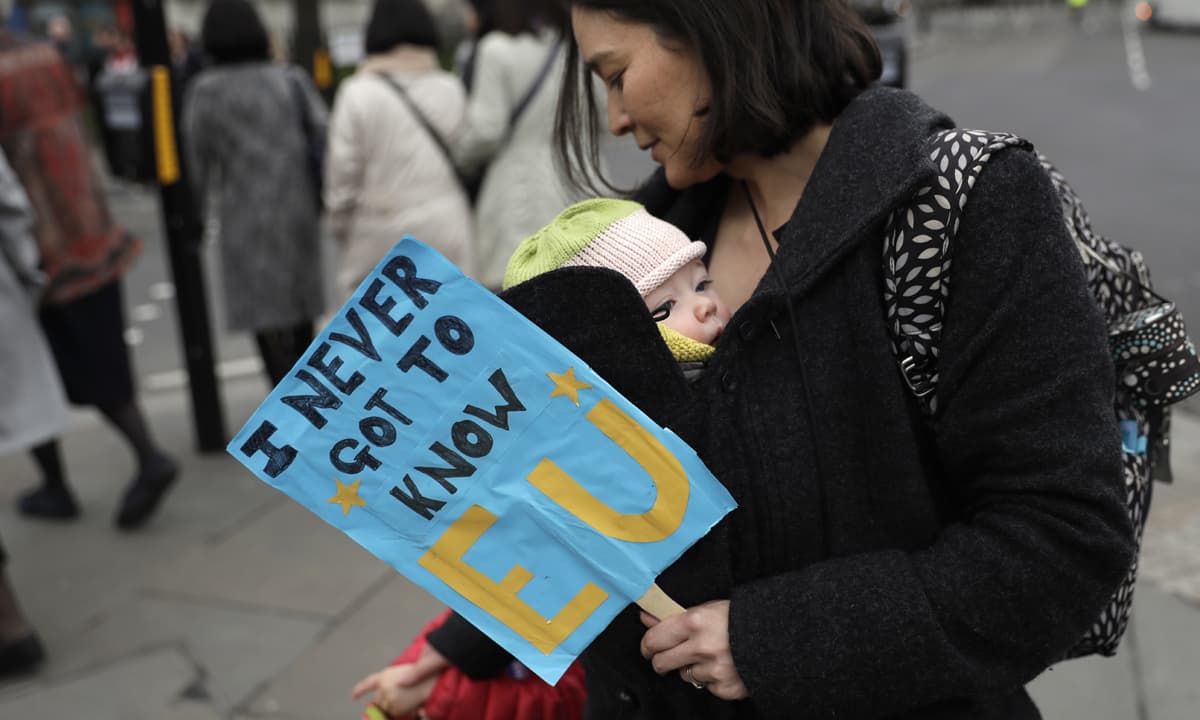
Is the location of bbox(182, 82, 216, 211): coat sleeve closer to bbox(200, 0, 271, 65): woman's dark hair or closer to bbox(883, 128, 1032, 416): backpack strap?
bbox(200, 0, 271, 65): woman's dark hair

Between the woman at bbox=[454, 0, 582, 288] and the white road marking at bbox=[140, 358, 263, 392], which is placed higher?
the woman at bbox=[454, 0, 582, 288]

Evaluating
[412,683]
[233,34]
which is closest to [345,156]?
[233,34]

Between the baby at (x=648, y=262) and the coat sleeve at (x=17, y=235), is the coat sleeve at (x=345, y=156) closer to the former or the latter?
the coat sleeve at (x=17, y=235)

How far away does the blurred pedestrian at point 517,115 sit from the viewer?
479 cm

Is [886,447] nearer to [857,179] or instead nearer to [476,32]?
[857,179]

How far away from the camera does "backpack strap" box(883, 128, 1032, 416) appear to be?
4.29 feet

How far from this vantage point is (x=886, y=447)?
4.51 feet

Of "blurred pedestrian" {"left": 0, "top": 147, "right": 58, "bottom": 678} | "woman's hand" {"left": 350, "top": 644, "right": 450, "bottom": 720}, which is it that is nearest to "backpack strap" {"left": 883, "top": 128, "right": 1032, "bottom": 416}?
"woman's hand" {"left": 350, "top": 644, "right": 450, "bottom": 720}

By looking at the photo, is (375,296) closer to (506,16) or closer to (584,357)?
(584,357)

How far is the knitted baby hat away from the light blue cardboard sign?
0.65ft

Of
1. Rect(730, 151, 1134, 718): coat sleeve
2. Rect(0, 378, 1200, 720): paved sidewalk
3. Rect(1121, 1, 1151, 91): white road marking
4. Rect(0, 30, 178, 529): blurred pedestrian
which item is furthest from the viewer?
Rect(1121, 1, 1151, 91): white road marking

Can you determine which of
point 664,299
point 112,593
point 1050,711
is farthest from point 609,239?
point 112,593

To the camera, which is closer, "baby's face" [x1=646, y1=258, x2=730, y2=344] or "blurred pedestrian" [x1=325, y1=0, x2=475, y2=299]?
"baby's face" [x1=646, y1=258, x2=730, y2=344]

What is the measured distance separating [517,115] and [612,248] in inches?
137
